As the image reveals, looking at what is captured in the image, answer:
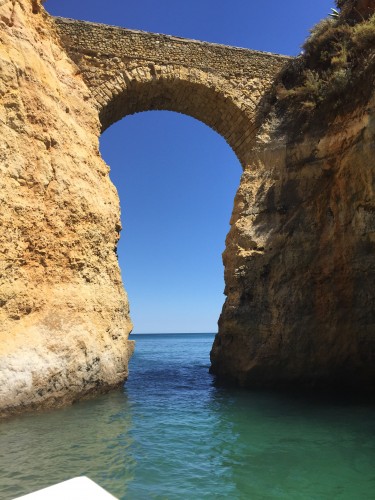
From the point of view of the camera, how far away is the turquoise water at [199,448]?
3.96 meters

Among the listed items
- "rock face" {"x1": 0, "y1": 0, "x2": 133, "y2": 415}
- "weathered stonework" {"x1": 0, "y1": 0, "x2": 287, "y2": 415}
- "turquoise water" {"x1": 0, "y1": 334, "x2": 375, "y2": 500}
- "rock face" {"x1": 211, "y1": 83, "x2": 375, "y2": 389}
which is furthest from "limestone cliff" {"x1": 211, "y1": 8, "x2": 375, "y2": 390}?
"rock face" {"x1": 0, "y1": 0, "x2": 133, "y2": 415}

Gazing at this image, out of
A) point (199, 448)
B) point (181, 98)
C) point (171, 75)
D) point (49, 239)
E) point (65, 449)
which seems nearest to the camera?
point (65, 449)

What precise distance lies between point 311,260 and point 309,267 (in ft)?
0.52

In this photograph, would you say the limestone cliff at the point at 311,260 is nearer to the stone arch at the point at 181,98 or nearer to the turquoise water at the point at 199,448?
the turquoise water at the point at 199,448

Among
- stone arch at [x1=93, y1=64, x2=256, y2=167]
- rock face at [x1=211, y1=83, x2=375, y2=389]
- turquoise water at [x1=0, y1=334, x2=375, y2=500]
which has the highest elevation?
stone arch at [x1=93, y1=64, x2=256, y2=167]

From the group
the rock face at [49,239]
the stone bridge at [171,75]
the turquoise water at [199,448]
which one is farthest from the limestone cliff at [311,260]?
the rock face at [49,239]

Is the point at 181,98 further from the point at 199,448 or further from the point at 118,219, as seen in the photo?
the point at 199,448

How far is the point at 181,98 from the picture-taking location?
11.2 m

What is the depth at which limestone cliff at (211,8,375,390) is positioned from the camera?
27.9 ft

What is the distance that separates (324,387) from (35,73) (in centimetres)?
861

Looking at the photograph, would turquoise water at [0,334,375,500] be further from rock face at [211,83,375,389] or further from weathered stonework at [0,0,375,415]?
rock face at [211,83,375,389]

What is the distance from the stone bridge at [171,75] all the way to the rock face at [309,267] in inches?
74.6

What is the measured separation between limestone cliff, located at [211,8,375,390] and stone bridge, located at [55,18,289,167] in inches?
64.4

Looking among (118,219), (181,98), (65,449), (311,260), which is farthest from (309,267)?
(65,449)
